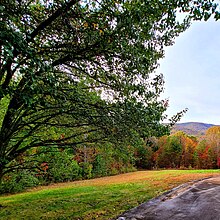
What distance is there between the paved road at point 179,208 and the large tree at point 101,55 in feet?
6.33

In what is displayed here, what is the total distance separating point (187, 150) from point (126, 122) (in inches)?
1070

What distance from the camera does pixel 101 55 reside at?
14.7 feet

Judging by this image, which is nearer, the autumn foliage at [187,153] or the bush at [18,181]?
the bush at [18,181]

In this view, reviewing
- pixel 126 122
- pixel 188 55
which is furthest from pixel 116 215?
pixel 188 55

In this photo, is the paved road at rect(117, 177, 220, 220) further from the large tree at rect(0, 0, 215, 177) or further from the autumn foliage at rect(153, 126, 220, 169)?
the autumn foliage at rect(153, 126, 220, 169)

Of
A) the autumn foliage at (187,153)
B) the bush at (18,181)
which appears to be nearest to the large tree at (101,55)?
the bush at (18,181)

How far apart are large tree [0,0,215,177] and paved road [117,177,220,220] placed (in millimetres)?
Result: 1931

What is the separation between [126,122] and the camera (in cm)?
442

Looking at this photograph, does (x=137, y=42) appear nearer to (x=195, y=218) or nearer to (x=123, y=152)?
(x=123, y=152)

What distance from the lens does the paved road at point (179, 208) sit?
5.30 m

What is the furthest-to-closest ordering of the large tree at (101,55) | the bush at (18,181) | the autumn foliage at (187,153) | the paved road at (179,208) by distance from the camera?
the autumn foliage at (187,153) < the bush at (18,181) < the paved road at (179,208) < the large tree at (101,55)

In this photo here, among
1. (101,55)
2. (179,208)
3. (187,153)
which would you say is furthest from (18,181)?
(187,153)

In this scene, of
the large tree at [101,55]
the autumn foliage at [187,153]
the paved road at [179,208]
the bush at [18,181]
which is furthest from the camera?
the autumn foliage at [187,153]

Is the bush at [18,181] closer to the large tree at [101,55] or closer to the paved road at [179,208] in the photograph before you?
the large tree at [101,55]
